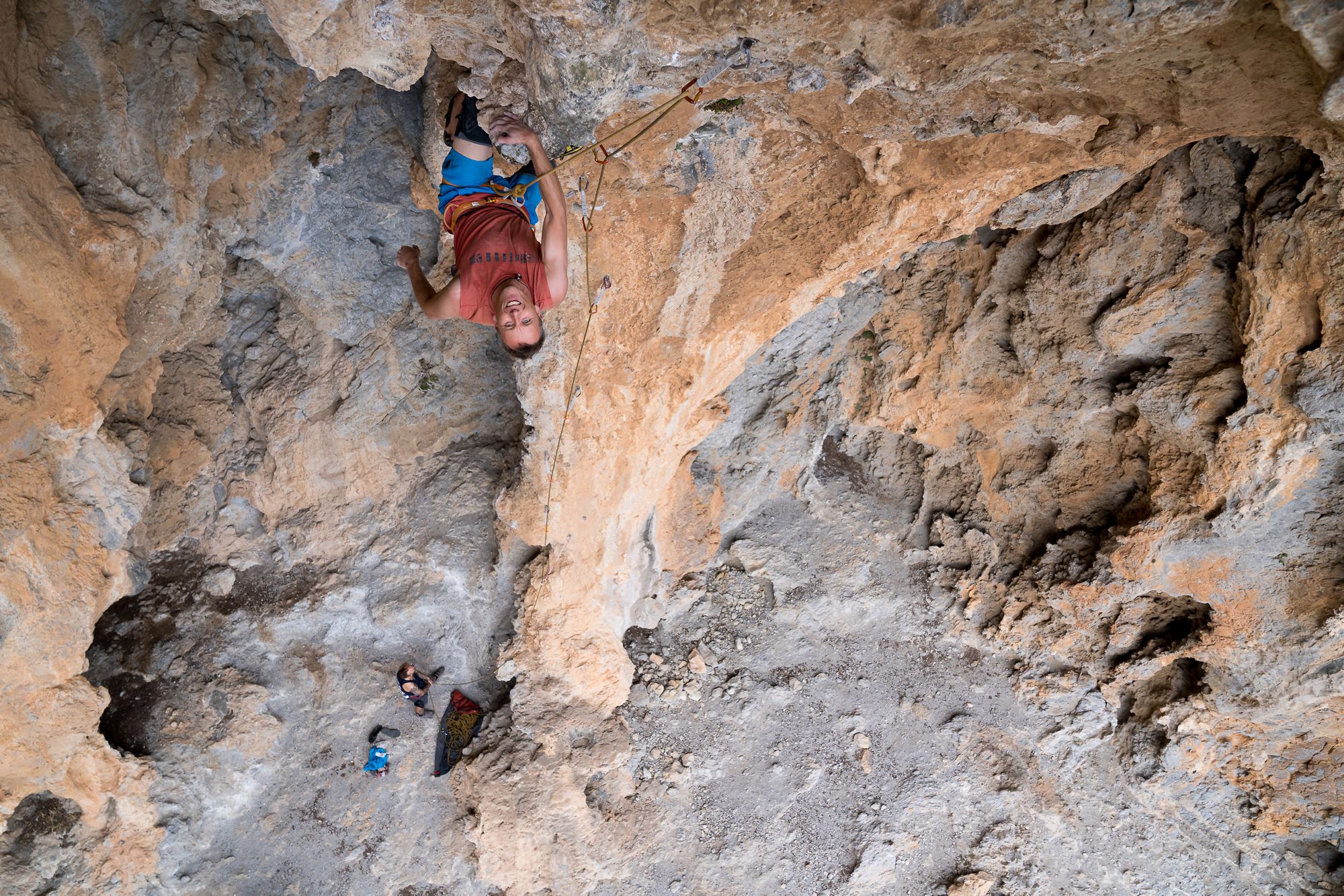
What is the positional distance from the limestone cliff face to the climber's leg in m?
0.32

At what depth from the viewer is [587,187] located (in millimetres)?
4410

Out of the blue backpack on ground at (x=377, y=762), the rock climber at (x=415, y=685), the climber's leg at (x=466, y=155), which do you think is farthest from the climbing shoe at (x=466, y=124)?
the blue backpack on ground at (x=377, y=762)

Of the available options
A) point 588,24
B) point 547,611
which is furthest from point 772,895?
point 588,24

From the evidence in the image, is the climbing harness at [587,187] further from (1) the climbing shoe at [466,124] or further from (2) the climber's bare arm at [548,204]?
(1) the climbing shoe at [466,124]

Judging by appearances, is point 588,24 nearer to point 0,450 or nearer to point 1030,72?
point 1030,72

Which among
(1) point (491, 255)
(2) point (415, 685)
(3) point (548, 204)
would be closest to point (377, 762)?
(2) point (415, 685)

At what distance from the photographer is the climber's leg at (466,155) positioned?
4.09 metres

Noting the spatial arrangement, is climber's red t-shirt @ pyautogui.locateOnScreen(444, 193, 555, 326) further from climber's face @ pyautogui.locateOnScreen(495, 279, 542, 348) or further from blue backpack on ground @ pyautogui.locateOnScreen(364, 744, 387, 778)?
blue backpack on ground @ pyautogui.locateOnScreen(364, 744, 387, 778)

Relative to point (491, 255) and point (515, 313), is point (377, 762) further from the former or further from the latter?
point (491, 255)

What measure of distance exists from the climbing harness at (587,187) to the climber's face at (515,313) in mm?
554

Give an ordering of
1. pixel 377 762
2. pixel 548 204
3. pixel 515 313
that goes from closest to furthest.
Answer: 1. pixel 548 204
2. pixel 515 313
3. pixel 377 762

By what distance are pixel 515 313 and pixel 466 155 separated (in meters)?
0.95

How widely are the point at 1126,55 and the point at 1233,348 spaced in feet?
8.52

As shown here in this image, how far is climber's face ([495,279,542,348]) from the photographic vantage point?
4.04 metres
